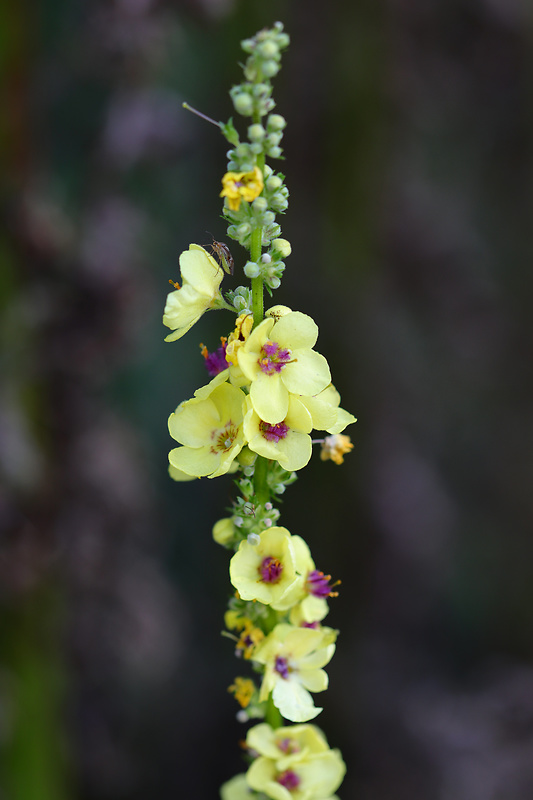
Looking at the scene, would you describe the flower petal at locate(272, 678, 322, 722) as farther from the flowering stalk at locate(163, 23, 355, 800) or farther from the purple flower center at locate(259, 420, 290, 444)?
the purple flower center at locate(259, 420, 290, 444)

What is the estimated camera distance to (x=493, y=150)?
309cm

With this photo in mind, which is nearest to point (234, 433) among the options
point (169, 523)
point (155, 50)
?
point (155, 50)

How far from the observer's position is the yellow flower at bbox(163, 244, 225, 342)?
0.75 metres

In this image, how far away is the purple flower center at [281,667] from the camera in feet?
2.61

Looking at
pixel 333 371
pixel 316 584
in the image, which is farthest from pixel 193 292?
pixel 333 371

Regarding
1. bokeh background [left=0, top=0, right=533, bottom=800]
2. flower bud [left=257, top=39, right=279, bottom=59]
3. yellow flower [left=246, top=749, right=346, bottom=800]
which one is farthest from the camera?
bokeh background [left=0, top=0, right=533, bottom=800]

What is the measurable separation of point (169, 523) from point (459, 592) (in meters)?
1.34

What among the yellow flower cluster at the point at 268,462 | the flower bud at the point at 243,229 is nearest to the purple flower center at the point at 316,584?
the yellow flower cluster at the point at 268,462

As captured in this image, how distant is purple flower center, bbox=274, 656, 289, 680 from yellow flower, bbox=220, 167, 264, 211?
1.76 ft

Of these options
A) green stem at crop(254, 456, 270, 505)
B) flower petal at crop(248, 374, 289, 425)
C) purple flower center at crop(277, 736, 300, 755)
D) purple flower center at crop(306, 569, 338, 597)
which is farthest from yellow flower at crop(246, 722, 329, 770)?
flower petal at crop(248, 374, 289, 425)

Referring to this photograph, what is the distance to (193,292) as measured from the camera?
764 mm

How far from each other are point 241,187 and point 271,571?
0.43 m

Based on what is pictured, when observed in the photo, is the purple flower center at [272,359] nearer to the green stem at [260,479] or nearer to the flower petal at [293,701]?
the green stem at [260,479]

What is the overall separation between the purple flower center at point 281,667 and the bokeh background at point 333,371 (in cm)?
121
